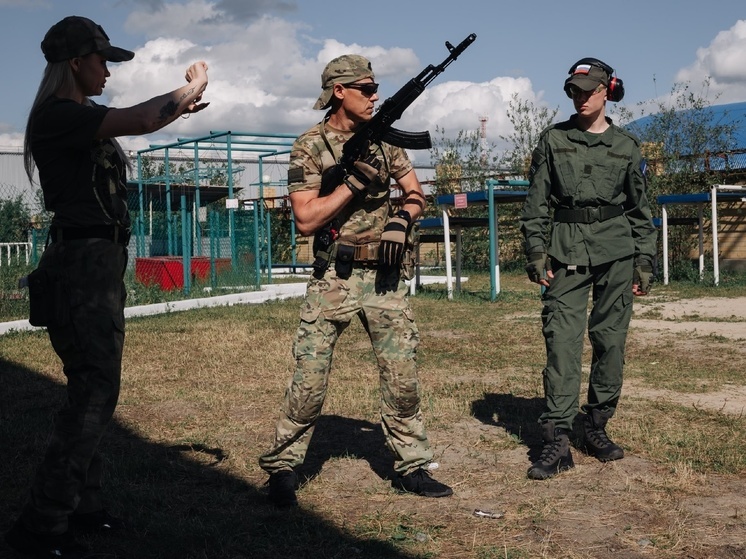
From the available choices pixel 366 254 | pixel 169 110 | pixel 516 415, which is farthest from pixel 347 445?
pixel 169 110

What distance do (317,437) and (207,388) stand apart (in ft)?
6.21

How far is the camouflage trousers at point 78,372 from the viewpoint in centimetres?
332

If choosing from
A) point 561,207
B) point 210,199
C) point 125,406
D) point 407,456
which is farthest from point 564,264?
point 210,199

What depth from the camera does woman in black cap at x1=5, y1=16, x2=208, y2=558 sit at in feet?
10.9

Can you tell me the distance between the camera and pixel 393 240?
3.97 m

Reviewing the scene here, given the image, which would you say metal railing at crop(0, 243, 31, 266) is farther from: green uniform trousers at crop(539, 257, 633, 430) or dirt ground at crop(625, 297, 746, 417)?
green uniform trousers at crop(539, 257, 633, 430)

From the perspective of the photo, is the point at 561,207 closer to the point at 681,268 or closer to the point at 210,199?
the point at 681,268

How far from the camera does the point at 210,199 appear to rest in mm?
23375

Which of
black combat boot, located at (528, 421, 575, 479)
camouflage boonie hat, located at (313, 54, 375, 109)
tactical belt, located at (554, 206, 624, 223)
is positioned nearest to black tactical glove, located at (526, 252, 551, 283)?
tactical belt, located at (554, 206, 624, 223)

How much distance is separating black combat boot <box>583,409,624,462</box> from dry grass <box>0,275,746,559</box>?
0.23 feet

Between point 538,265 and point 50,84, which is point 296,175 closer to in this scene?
point 50,84

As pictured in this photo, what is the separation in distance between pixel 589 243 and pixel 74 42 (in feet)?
8.76

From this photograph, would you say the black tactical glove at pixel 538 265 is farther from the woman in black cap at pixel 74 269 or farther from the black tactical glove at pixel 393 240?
the woman in black cap at pixel 74 269

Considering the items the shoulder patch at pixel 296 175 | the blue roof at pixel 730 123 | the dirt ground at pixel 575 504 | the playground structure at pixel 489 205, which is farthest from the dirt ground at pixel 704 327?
the blue roof at pixel 730 123
